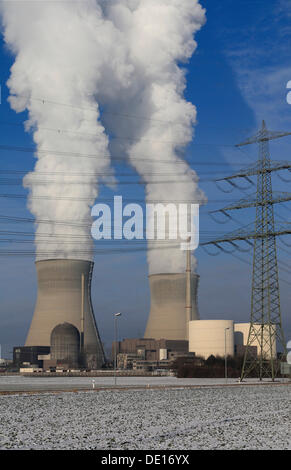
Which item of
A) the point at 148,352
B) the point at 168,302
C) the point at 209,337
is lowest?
the point at 148,352

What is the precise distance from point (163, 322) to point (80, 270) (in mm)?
15501

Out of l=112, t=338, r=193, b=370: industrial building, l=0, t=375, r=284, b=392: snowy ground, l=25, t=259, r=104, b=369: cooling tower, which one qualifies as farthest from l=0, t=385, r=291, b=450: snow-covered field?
l=112, t=338, r=193, b=370: industrial building

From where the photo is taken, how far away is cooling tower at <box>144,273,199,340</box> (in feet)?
262

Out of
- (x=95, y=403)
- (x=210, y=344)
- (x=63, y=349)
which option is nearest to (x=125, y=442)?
(x=95, y=403)

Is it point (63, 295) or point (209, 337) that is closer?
point (63, 295)

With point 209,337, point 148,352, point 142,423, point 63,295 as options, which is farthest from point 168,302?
point 142,423

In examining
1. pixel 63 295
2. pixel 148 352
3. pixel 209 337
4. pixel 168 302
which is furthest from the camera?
pixel 148 352

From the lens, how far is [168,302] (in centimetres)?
7988

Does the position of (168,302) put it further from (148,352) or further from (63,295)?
(148,352)

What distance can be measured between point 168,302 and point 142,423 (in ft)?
202

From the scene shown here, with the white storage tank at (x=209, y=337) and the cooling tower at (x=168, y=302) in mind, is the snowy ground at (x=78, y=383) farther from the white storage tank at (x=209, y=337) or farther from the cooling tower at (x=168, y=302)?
the white storage tank at (x=209, y=337)

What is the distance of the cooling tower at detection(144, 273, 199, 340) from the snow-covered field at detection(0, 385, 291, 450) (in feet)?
166

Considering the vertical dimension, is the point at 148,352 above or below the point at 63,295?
below
